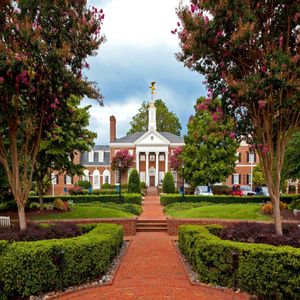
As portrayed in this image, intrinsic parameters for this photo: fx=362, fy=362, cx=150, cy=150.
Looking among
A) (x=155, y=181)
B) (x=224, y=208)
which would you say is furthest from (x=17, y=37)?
(x=155, y=181)

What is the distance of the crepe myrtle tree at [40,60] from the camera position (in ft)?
28.4

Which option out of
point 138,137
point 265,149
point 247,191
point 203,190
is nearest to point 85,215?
point 265,149

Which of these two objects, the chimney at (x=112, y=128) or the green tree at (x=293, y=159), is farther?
the chimney at (x=112, y=128)

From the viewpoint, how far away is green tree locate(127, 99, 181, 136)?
216 feet

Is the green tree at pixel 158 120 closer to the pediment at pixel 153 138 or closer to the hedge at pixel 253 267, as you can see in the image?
the pediment at pixel 153 138

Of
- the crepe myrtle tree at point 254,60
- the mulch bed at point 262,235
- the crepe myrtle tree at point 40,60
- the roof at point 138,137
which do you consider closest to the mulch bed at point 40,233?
the crepe myrtle tree at point 40,60

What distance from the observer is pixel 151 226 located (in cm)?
1709

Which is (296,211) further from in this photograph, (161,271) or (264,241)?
(161,271)

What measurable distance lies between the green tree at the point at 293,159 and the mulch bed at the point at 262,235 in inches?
407

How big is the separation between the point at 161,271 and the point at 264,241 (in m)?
2.66

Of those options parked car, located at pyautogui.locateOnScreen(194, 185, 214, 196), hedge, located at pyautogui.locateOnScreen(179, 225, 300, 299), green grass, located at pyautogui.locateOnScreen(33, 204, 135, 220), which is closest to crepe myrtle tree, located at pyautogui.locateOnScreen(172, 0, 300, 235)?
hedge, located at pyautogui.locateOnScreen(179, 225, 300, 299)

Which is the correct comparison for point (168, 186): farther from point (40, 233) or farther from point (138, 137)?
point (40, 233)

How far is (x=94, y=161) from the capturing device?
188ft

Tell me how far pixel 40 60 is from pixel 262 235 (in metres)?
7.09
